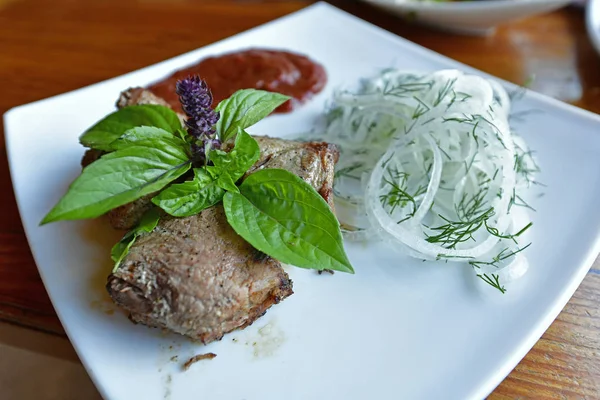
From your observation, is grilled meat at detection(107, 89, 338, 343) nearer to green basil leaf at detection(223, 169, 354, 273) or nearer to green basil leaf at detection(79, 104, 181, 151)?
green basil leaf at detection(223, 169, 354, 273)

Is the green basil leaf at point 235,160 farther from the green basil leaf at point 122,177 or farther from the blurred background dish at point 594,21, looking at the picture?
the blurred background dish at point 594,21

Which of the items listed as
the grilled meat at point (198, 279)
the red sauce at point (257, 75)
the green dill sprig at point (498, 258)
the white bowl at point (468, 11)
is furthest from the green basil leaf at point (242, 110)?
the white bowl at point (468, 11)

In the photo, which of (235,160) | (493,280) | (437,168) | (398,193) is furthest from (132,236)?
(493,280)

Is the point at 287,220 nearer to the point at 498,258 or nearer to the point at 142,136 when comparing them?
the point at 142,136

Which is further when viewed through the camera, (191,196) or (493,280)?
(493,280)

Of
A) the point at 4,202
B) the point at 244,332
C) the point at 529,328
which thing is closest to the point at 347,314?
the point at 244,332

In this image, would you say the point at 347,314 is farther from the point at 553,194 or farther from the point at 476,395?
the point at 553,194
